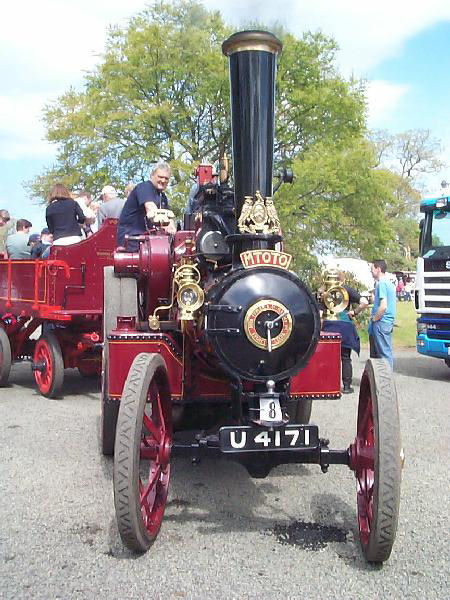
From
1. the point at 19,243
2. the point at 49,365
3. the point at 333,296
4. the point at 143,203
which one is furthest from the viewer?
the point at 19,243

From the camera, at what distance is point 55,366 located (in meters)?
6.59

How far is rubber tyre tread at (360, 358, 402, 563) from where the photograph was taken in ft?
8.92

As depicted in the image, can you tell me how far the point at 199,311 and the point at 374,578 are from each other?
145 centimetres

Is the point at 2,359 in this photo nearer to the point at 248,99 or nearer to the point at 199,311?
the point at 199,311

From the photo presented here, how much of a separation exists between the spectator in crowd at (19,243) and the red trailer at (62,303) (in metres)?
1.19

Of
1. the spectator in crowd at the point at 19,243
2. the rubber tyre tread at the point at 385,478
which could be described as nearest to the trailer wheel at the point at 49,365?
the spectator in crowd at the point at 19,243

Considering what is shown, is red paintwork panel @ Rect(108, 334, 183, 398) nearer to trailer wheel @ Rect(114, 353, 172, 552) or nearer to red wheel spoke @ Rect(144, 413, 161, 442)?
trailer wheel @ Rect(114, 353, 172, 552)

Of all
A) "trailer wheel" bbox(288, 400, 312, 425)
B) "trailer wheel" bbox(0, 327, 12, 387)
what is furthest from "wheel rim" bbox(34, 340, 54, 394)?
"trailer wheel" bbox(288, 400, 312, 425)

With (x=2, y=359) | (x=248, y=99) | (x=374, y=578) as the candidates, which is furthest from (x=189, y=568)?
(x=2, y=359)

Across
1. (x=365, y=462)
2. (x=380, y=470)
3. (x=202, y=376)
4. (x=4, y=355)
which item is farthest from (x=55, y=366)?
(x=380, y=470)

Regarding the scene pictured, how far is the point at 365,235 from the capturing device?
16734mm

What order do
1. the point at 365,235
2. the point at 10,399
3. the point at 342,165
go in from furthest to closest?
the point at 365,235 < the point at 342,165 < the point at 10,399

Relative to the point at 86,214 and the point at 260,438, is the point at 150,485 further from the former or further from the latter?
the point at 86,214

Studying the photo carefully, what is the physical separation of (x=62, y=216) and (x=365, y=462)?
493 centimetres
